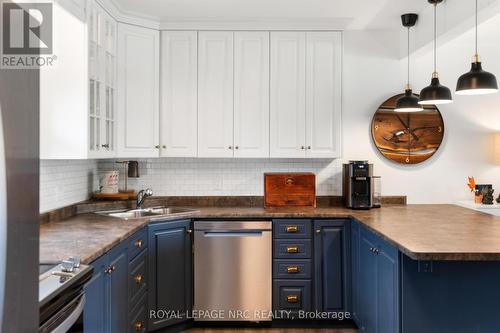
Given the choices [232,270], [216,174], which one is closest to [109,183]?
[216,174]

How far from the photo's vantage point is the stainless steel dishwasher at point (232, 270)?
3322 mm

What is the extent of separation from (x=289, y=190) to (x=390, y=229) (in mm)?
1284

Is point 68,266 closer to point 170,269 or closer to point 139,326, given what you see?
point 139,326

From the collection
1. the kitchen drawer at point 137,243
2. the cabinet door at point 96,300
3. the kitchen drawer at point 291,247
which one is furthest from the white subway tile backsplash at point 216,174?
the cabinet door at point 96,300

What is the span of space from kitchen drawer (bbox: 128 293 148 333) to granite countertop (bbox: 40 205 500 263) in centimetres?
53

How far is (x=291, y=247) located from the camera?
3.36 meters

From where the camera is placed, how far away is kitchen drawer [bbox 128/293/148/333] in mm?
2676

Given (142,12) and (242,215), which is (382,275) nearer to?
(242,215)

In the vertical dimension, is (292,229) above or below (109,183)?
below

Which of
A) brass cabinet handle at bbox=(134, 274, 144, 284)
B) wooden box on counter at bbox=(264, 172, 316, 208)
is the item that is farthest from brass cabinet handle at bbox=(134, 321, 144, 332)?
wooden box on counter at bbox=(264, 172, 316, 208)

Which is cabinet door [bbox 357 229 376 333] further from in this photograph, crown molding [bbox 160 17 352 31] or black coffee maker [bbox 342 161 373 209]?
crown molding [bbox 160 17 352 31]

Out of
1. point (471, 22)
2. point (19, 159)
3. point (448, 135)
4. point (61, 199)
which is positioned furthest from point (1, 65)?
point (448, 135)

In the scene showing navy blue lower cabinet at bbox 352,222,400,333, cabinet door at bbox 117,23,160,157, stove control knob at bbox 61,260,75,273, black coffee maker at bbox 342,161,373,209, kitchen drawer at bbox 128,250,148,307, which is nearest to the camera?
stove control knob at bbox 61,260,75,273

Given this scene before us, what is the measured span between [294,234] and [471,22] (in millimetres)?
1975
